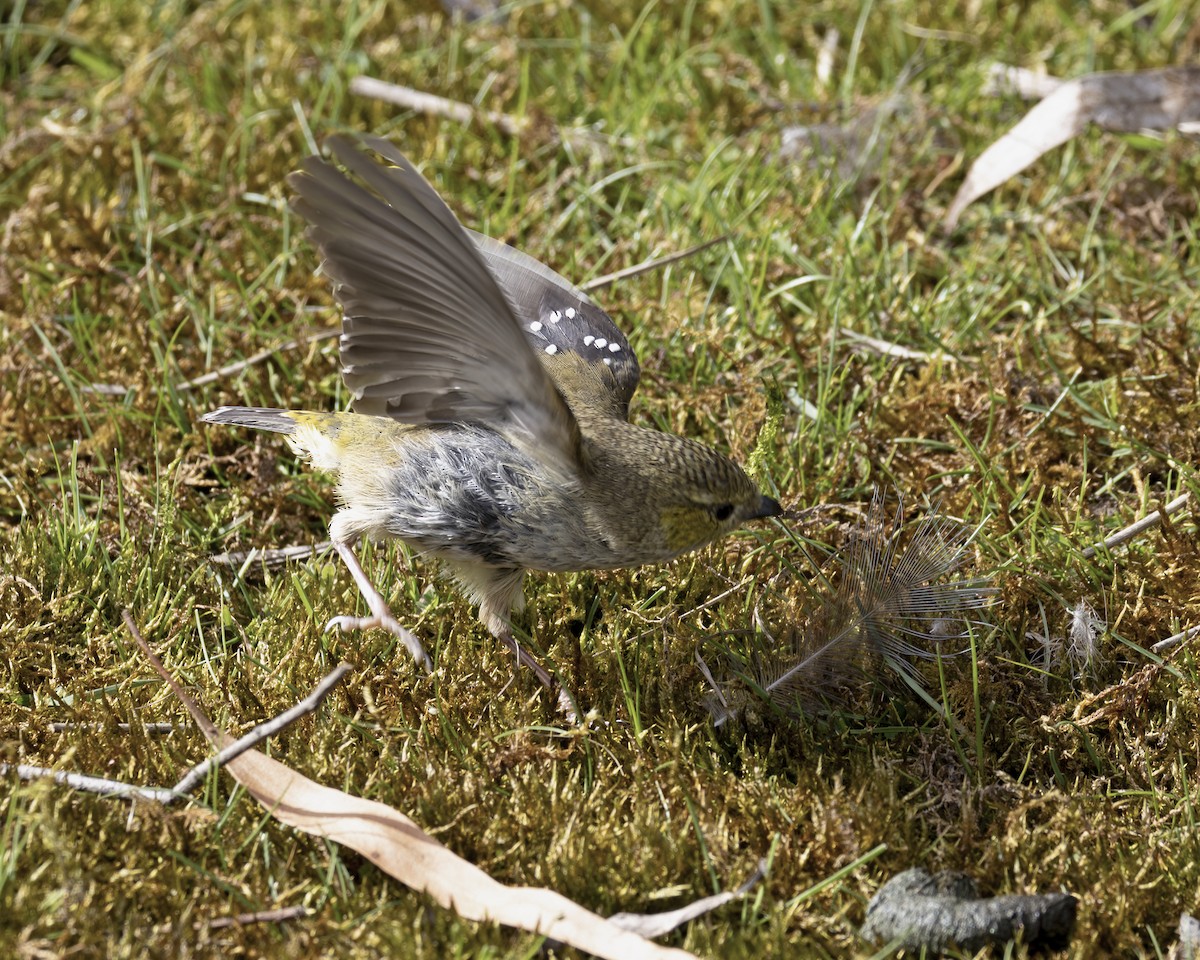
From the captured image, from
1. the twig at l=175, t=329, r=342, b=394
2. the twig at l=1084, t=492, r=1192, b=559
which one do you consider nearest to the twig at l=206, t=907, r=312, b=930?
the twig at l=175, t=329, r=342, b=394

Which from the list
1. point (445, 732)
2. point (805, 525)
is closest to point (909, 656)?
point (805, 525)

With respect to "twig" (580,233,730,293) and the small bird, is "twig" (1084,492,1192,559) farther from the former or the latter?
"twig" (580,233,730,293)

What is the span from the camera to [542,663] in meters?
4.81

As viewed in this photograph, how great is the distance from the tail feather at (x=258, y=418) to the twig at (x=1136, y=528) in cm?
285

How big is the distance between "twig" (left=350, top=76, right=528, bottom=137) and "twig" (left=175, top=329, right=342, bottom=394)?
6.07 ft

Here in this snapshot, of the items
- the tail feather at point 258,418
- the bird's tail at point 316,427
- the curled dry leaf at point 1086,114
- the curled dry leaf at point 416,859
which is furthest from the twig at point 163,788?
the curled dry leaf at point 1086,114

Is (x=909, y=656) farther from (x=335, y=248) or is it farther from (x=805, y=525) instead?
(x=335, y=248)

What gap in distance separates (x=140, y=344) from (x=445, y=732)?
99.9 inches

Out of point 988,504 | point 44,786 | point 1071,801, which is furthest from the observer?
point 988,504

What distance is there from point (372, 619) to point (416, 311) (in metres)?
1.04

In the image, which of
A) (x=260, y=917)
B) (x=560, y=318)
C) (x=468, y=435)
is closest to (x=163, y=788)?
(x=260, y=917)

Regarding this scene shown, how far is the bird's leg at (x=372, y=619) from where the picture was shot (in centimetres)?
444

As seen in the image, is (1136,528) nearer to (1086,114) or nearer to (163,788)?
(1086,114)

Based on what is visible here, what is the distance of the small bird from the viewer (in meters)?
3.80
